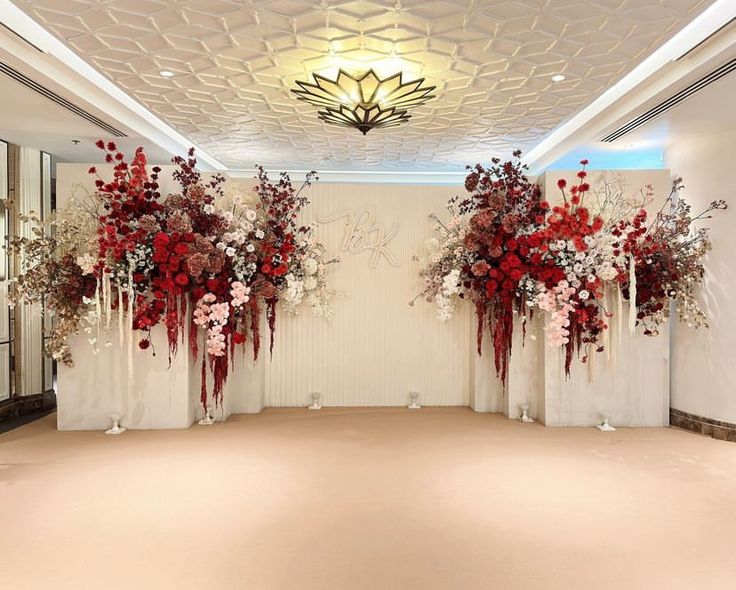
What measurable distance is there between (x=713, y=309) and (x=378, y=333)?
11.7 ft

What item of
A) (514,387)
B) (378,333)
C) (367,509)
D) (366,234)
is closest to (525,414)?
(514,387)

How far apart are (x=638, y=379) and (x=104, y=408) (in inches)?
218

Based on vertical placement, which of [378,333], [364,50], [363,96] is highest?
[364,50]

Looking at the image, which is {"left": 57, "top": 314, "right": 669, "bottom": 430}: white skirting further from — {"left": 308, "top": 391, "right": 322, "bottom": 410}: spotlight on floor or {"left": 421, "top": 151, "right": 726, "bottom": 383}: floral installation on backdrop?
{"left": 308, "top": 391, "right": 322, "bottom": 410}: spotlight on floor

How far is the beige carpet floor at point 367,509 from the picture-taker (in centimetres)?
279

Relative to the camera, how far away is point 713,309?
5.63m

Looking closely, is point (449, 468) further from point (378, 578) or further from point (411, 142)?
point (411, 142)

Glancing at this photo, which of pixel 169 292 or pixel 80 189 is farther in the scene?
pixel 80 189

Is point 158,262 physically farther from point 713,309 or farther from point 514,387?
point 713,309

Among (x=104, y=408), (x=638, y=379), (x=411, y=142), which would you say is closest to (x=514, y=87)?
(x=411, y=142)

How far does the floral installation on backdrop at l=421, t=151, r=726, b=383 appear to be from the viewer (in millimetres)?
5164

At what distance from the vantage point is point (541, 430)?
5586 mm

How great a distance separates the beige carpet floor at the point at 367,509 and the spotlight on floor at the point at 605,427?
0.48 feet

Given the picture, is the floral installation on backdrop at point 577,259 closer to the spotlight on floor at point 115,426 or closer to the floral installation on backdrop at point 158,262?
the floral installation on backdrop at point 158,262
